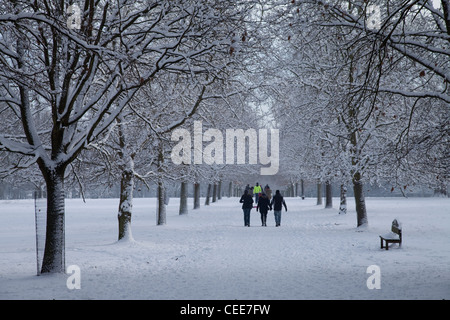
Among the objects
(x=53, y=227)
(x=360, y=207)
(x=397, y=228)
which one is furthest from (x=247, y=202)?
(x=53, y=227)

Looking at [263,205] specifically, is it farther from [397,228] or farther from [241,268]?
[241,268]


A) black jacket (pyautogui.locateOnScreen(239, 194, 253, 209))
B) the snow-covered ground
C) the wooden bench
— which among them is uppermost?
black jacket (pyautogui.locateOnScreen(239, 194, 253, 209))

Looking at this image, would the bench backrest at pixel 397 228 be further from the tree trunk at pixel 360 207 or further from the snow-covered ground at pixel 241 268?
the tree trunk at pixel 360 207

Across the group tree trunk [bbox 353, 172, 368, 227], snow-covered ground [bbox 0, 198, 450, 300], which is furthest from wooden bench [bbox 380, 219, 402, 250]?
tree trunk [bbox 353, 172, 368, 227]

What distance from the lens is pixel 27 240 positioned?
1666cm

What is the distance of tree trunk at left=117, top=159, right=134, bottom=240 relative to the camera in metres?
14.1

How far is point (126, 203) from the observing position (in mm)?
14164

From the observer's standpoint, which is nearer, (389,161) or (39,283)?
(39,283)

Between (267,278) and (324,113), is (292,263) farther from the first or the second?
(324,113)

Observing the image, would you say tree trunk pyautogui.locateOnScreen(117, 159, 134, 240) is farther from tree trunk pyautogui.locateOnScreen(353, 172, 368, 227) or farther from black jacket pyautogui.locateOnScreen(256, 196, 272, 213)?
tree trunk pyautogui.locateOnScreen(353, 172, 368, 227)

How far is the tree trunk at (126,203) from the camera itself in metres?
14.1

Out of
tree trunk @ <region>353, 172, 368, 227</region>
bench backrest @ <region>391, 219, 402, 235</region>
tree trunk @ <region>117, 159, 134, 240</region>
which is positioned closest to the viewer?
bench backrest @ <region>391, 219, 402, 235</region>
